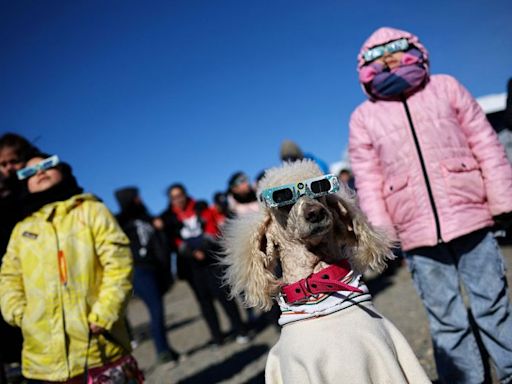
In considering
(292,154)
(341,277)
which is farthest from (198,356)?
(341,277)

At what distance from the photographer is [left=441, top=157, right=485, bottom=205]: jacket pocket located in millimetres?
2057

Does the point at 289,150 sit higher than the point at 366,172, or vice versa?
the point at 289,150

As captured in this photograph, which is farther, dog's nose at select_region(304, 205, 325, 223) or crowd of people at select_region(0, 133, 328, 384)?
crowd of people at select_region(0, 133, 328, 384)

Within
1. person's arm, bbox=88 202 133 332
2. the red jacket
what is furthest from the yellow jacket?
the red jacket

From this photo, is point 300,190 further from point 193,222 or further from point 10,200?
point 193,222

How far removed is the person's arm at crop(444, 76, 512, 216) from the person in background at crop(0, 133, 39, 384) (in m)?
2.60

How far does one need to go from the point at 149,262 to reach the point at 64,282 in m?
2.31

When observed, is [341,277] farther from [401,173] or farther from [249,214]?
[401,173]

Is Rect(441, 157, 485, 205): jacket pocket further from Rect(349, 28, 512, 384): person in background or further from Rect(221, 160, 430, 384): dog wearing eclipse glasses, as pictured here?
Rect(221, 160, 430, 384): dog wearing eclipse glasses

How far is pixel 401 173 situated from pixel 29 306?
209 centimetres

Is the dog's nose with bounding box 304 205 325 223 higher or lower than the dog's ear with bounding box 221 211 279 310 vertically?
higher

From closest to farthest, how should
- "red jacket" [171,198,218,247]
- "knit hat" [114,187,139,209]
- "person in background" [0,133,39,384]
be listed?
"person in background" [0,133,39,384] → "knit hat" [114,187,139,209] → "red jacket" [171,198,218,247]

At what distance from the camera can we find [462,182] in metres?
2.07

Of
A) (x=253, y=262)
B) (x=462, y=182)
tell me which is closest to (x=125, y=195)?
(x=253, y=262)
